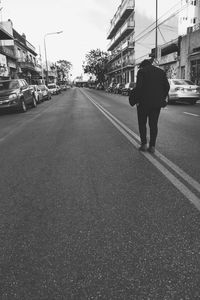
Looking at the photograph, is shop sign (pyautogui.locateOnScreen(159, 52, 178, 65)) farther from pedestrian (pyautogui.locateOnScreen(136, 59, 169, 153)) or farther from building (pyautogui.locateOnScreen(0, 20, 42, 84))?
pedestrian (pyautogui.locateOnScreen(136, 59, 169, 153))

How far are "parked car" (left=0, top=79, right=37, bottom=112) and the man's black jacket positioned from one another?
11974mm

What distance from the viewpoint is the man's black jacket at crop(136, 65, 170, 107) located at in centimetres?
625

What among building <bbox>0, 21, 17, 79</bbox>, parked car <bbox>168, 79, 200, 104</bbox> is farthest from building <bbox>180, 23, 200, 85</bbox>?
building <bbox>0, 21, 17, 79</bbox>

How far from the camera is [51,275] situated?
2461 mm

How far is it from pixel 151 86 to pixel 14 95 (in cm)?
1222

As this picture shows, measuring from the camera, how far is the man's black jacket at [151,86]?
20.5ft

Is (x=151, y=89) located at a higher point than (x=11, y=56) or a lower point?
lower

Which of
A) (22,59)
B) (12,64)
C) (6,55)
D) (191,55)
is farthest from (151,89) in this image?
(22,59)

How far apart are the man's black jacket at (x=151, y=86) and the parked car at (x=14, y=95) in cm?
1197

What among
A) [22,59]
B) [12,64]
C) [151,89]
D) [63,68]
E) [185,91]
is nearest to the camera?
[151,89]

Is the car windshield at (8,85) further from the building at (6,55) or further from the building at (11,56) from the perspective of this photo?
the building at (11,56)

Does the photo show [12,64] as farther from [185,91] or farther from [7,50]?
[185,91]

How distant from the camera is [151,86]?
6.30 metres

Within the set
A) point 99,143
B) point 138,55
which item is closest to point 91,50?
point 138,55
